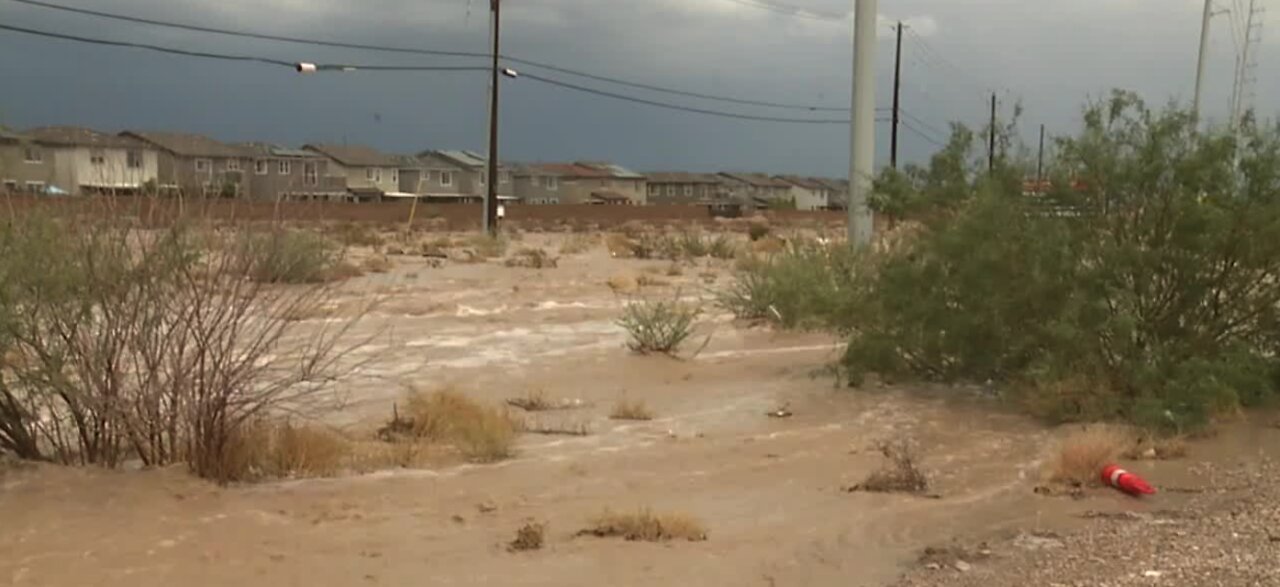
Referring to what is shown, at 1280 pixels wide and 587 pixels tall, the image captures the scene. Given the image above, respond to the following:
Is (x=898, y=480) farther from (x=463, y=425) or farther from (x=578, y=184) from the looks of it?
(x=578, y=184)

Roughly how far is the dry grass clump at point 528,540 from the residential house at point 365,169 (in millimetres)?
102297

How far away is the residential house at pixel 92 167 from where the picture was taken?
992 cm

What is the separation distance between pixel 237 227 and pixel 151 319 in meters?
0.95

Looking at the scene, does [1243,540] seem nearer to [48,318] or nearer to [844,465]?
[844,465]

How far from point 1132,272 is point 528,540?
315 inches

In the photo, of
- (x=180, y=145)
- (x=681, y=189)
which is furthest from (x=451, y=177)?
(x=180, y=145)

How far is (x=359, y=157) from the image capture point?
117438mm

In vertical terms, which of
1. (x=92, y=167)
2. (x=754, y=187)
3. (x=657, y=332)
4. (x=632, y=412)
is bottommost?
(x=632, y=412)

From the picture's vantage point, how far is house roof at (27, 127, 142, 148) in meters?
10.2

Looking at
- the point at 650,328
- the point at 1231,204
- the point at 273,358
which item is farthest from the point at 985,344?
the point at 273,358

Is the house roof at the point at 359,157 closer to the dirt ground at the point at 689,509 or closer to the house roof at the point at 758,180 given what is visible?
the house roof at the point at 758,180

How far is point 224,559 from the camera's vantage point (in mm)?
8398

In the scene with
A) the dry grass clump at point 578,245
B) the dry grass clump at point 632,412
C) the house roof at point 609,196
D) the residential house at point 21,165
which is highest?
the house roof at point 609,196

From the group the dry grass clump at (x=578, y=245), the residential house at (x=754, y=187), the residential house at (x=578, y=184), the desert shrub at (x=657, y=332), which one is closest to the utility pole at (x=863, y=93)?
the desert shrub at (x=657, y=332)
